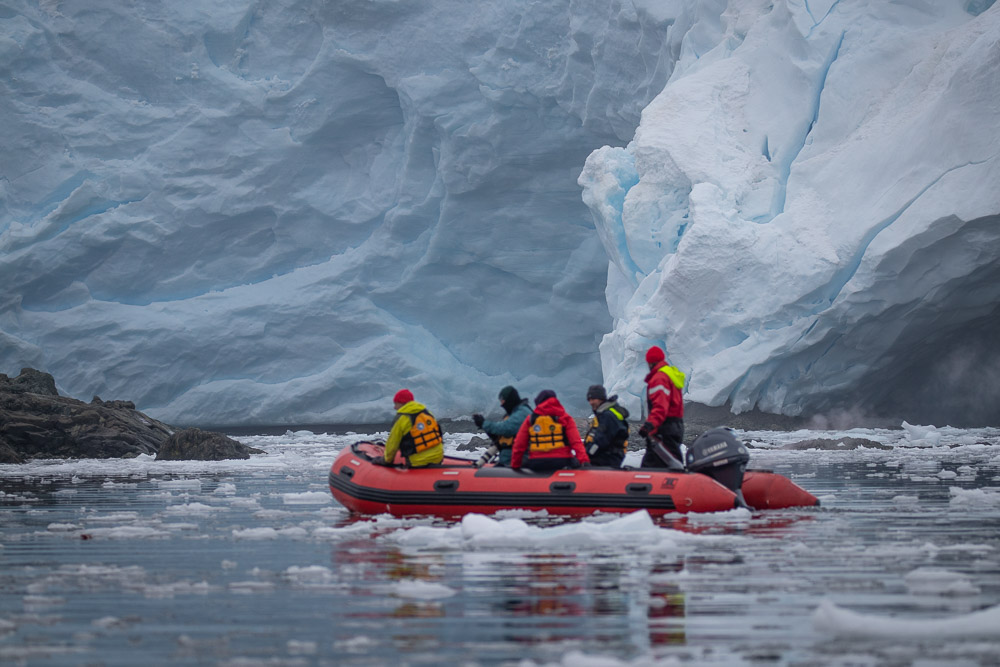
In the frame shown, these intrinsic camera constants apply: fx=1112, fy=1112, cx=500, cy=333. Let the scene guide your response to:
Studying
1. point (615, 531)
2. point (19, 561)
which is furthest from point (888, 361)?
point (19, 561)

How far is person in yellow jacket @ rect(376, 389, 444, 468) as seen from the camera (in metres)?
8.61

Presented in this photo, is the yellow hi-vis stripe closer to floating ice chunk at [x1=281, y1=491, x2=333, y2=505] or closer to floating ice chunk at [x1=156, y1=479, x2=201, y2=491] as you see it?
floating ice chunk at [x1=281, y1=491, x2=333, y2=505]

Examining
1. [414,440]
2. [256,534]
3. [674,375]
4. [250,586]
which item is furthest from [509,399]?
[250,586]

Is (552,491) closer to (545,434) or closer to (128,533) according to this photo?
(545,434)

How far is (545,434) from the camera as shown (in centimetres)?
824

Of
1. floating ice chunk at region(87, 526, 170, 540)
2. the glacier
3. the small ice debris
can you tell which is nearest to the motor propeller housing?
the small ice debris

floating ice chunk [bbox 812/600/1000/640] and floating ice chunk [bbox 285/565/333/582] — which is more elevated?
floating ice chunk [bbox 285/565/333/582]

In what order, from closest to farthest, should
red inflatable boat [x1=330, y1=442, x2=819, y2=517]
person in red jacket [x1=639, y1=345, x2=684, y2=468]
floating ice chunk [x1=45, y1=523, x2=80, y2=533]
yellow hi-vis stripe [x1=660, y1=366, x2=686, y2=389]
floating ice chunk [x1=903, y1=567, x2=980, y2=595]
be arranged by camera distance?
floating ice chunk [x1=903, y1=567, x2=980, y2=595], floating ice chunk [x1=45, y1=523, x2=80, y2=533], red inflatable boat [x1=330, y1=442, x2=819, y2=517], person in red jacket [x1=639, y1=345, x2=684, y2=468], yellow hi-vis stripe [x1=660, y1=366, x2=686, y2=389]

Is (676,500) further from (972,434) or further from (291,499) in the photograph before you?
(972,434)

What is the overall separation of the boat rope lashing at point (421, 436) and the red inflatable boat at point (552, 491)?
166 millimetres

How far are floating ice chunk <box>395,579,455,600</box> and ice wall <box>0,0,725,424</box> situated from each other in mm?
24887

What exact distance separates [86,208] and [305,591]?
89.9ft

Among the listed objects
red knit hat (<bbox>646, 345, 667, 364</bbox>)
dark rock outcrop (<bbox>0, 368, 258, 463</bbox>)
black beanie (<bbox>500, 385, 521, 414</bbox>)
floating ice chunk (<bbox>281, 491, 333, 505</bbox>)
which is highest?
Result: dark rock outcrop (<bbox>0, 368, 258, 463</bbox>)

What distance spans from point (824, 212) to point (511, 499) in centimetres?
1342
